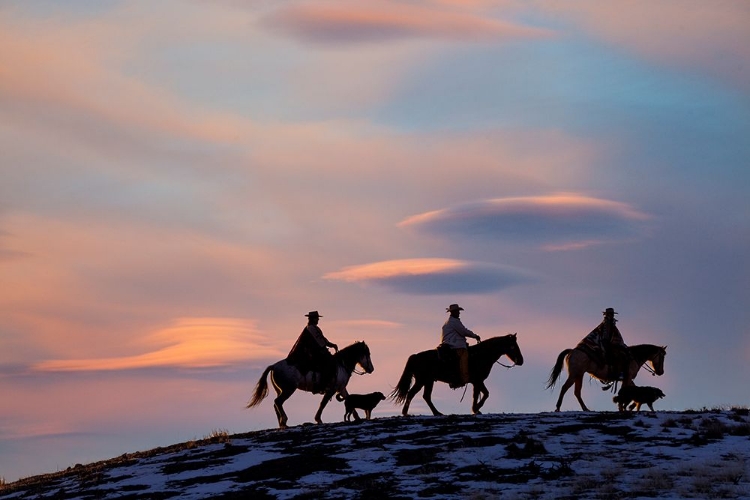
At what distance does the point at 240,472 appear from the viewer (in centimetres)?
2238

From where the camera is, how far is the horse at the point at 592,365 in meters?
31.7

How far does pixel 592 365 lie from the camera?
31734mm

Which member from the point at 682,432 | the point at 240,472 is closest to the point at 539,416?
the point at 682,432

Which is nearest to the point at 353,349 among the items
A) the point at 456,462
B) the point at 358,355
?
the point at 358,355

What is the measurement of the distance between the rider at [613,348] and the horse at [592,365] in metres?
0.19

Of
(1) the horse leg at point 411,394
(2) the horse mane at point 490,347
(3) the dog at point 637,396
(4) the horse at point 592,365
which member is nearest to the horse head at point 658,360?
(4) the horse at point 592,365

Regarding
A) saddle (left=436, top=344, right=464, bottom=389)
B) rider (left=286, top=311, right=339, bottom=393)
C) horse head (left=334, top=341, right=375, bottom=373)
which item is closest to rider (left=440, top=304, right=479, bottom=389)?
saddle (left=436, top=344, right=464, bottom=389)

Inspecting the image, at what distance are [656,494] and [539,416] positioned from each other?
328 inches

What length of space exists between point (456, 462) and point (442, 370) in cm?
896

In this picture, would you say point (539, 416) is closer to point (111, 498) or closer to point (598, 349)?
point (598, 349)

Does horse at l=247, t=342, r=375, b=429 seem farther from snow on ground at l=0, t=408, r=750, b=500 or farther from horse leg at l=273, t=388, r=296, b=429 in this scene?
snow on ground at l=0, t=408, r=750, b=500

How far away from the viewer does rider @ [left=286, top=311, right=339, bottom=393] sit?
3038 centimetres

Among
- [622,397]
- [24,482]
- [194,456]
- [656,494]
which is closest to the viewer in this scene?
[656,494]

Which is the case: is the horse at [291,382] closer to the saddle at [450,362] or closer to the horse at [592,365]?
the saddle at [450,362]
